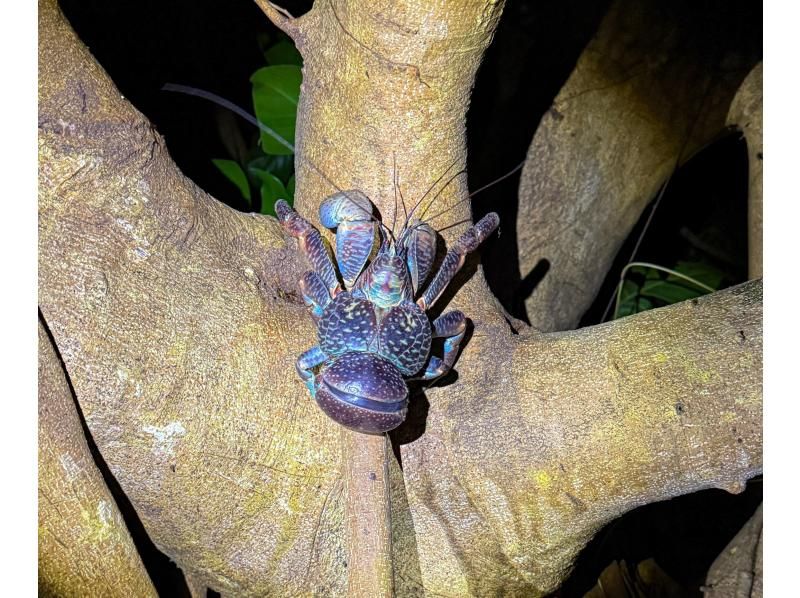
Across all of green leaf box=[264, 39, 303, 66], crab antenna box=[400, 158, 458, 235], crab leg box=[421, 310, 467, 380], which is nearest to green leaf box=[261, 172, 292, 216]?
green leaf box=[264, 39, 303, 66]

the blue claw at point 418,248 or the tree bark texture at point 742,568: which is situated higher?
the blue claw at point 418,248

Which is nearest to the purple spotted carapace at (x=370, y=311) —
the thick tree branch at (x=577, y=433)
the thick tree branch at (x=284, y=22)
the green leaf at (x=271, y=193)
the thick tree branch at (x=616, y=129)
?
the thick tree branch at (x=577, y=433)

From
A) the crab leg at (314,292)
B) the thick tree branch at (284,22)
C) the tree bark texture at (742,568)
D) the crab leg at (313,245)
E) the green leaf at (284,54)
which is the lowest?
the tree bark texture at (742,568)

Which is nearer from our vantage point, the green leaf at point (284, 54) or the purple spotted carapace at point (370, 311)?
the purple spotted carapace at point (370, 311)

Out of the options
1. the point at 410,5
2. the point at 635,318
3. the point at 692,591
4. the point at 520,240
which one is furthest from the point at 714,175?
the point at 410,5

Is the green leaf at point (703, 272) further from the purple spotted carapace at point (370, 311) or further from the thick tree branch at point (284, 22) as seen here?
the thick tree branch at point (284, 22)

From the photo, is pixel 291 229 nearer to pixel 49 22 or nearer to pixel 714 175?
pixel 49 22
